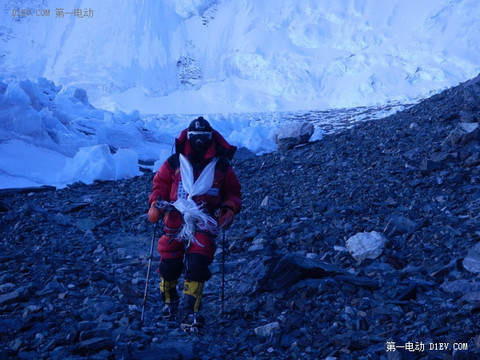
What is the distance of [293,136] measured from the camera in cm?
1082

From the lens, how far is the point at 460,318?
107 inches

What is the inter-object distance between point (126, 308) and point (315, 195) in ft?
11.6

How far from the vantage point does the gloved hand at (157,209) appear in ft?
11.0

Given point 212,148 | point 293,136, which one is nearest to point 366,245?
point 212,148

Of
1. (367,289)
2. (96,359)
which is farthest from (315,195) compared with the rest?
(96,359)

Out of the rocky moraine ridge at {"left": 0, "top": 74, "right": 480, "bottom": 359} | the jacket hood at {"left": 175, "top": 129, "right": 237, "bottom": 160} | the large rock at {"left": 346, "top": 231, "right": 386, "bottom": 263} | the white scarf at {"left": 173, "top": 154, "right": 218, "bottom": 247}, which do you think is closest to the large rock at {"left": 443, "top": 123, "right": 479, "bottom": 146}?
the rocky moraine ridge at {"left": 0, "top": 74, "right": 480, "bottom": 359}

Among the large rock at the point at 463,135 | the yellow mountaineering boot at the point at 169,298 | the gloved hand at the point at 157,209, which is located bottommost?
the yellow mountaineering boot at the point at 169,298

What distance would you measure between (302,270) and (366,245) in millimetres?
876

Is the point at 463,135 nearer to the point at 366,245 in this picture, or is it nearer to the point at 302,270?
the point at 366,245

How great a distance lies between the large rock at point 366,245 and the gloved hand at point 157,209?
1.87m

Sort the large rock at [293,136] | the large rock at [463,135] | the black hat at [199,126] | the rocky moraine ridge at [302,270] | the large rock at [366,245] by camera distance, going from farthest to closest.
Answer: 1. the large rock at [293,136]
2. the large rock at [463,135]
3. the large rock at [366,245]
4. the black hat at [199,126]
5. the rocky moraine ridge at [302,270]

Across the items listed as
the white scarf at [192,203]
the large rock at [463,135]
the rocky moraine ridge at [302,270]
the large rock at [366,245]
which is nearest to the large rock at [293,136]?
the rocky moraine ridge at [302,270]

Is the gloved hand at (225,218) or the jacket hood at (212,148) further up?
the jacket hood at (212,148)

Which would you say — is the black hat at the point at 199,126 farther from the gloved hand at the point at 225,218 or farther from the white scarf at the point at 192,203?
the gloved hand at the point at 225,218
